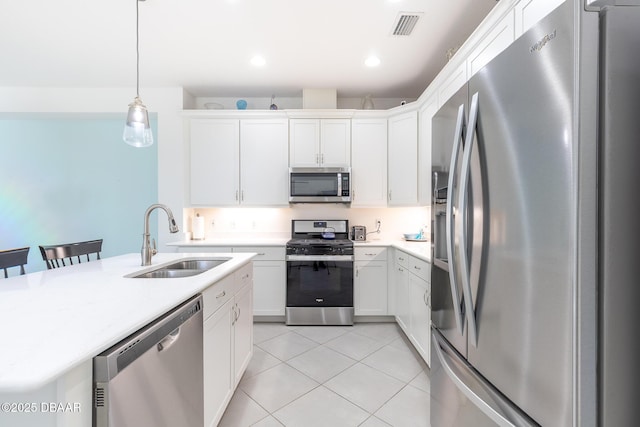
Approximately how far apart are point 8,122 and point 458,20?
235 inches

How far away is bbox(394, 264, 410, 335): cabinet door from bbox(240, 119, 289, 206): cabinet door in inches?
62.1

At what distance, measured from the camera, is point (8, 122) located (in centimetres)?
402

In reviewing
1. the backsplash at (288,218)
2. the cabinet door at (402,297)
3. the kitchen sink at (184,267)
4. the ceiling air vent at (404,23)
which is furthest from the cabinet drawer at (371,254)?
the ceiling air vent at (404,23)

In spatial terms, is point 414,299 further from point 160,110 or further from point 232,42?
point 160,110

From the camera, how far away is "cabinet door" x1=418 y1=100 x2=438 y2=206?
2768 mm

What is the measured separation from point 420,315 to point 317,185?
71.3 inches

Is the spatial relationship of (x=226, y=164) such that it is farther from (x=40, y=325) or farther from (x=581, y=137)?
(x=581, y=137)

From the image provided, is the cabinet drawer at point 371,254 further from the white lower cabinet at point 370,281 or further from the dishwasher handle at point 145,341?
the dishwasher handle at point 145,341

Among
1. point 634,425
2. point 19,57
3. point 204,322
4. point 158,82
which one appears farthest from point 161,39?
point 634,425

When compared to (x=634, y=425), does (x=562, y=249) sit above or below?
above

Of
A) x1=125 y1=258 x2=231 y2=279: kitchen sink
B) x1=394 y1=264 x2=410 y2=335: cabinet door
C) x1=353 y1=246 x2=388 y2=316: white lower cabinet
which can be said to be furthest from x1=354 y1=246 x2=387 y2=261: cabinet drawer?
x1=125 y1=258 x2=231 y2=279: kitchen sink

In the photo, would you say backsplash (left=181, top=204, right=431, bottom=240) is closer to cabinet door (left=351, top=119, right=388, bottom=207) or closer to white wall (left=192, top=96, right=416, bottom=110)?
cabinet door (left=351, top=119, right=388, bottom=207)

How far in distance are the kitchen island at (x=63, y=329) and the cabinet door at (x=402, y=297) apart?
6.27 feet

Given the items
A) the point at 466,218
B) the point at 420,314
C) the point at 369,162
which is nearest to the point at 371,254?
the point at 420,314
